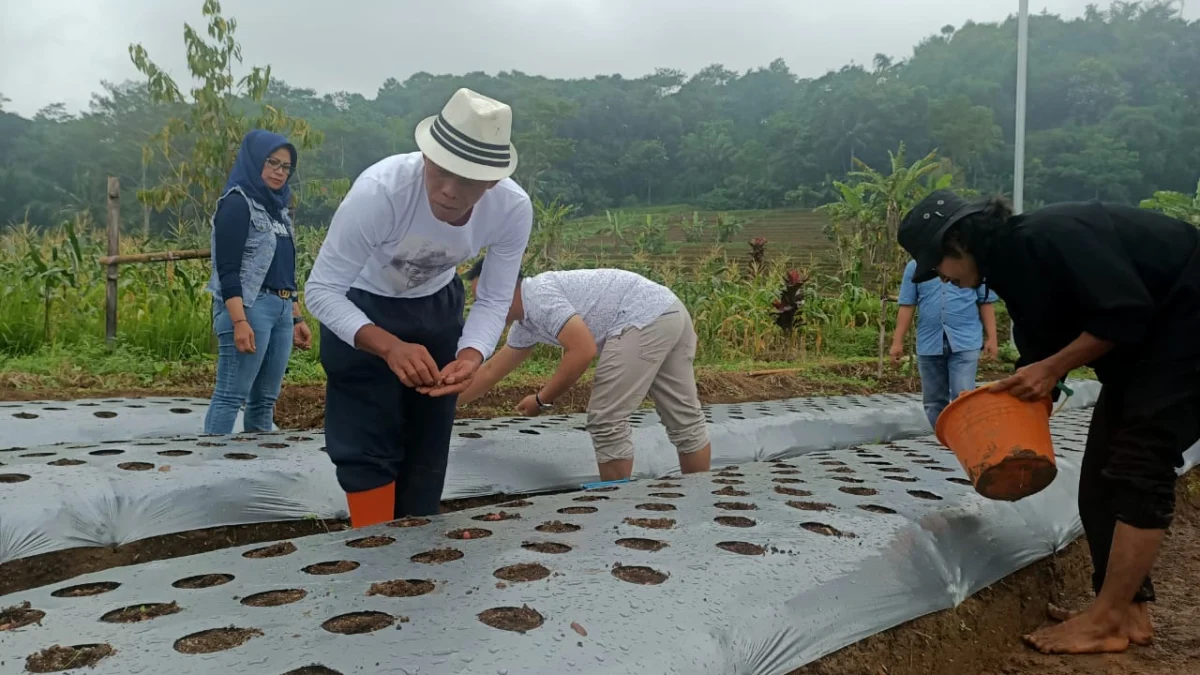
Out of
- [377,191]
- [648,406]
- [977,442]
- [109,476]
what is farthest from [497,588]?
[648,406]

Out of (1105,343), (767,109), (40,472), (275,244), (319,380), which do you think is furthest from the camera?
(767,109)

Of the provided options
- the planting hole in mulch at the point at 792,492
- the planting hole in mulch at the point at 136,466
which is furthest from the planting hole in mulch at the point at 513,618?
the planting hole in mulch at the point at 136,466

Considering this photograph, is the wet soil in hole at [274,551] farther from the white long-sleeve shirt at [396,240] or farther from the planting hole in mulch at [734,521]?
the planting hole in mulch at [734,521]

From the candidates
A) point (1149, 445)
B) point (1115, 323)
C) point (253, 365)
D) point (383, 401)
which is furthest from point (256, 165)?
point (1149, 445)

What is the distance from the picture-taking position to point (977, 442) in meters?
1.89

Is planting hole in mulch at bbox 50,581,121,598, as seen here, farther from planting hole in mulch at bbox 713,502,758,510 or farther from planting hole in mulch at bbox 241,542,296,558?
planting hole in mulch at bbox 713,502,758,510

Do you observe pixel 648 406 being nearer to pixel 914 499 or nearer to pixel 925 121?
pixel 914 499

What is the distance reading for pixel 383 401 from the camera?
6.66ft

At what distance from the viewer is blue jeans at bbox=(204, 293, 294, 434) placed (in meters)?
2.94

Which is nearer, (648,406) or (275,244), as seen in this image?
(275,244)

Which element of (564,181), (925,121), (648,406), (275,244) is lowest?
(648,406)

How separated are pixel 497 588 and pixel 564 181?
973 inches

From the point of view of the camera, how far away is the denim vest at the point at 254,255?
2928 mm

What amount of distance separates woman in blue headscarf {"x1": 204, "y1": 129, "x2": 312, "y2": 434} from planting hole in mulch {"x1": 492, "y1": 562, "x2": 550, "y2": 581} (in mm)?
1718
